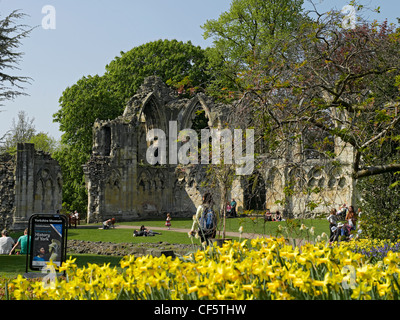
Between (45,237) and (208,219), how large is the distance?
11.6 feet

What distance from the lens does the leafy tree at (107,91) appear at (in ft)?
130

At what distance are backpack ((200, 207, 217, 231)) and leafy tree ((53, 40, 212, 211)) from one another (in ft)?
92.7

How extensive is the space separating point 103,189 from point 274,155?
23.5 metres

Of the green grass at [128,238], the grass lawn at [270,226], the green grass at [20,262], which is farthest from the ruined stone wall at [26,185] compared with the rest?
the green grass at [20,262]

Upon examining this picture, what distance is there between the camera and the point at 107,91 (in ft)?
137

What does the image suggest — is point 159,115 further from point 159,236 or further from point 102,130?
point 159,236

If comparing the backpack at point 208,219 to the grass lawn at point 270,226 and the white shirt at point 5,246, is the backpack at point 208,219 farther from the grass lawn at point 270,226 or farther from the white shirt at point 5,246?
the white shirt at point 5,246

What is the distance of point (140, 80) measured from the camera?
40938 millimetres

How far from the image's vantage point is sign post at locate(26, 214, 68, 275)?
8.66 m

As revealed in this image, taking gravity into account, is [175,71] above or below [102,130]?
above

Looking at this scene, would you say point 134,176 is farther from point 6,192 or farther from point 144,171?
point 6,192

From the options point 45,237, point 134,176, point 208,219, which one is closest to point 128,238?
point 208,219

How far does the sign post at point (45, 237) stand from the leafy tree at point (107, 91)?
30361 millimetres
